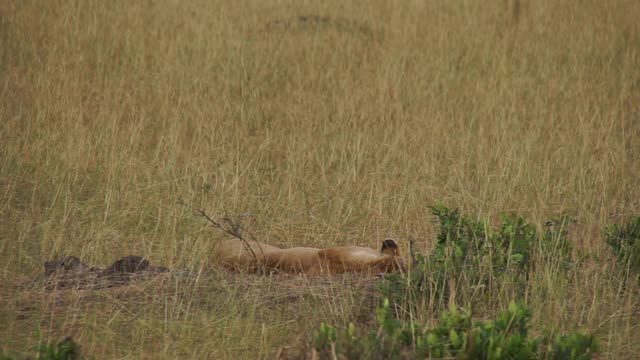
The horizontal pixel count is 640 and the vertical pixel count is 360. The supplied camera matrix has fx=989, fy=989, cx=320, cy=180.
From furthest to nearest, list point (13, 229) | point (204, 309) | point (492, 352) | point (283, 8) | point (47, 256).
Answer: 1. point (283, 8)
2. point (13, 229)
3. point (47, 256)
4. point (204, 309)
5. point (492, 352)

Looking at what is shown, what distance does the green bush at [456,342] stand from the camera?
11.1 feet

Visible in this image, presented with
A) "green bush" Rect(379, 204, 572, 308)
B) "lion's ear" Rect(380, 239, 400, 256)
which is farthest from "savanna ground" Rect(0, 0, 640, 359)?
"lion's ear" Rect(380, 239, 400, 256)

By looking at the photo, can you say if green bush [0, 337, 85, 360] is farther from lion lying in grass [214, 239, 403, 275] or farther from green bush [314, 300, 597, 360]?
lion lying in grass [214, 239, 403, 275]

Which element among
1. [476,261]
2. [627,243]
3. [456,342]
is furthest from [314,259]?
[627,243]

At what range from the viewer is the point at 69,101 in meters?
7.43

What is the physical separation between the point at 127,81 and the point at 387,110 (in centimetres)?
213

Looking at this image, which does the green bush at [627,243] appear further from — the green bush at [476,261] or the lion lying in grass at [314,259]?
the lion lying in grass at [314,259]

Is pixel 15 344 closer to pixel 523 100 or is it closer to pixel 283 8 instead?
pixel 523 100

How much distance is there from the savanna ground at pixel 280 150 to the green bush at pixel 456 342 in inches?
11.5

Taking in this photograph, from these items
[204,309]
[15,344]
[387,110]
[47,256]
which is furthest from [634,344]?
[387,110]

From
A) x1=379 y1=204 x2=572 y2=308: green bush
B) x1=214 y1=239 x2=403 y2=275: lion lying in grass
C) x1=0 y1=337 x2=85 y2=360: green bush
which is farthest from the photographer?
x1=214 y1=239 x2=403 y2=275: lion lying in grass

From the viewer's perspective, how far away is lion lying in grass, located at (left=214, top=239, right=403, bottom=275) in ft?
14.9

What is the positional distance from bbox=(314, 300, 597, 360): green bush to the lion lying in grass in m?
0.87

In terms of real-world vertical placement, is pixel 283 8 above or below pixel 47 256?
above
